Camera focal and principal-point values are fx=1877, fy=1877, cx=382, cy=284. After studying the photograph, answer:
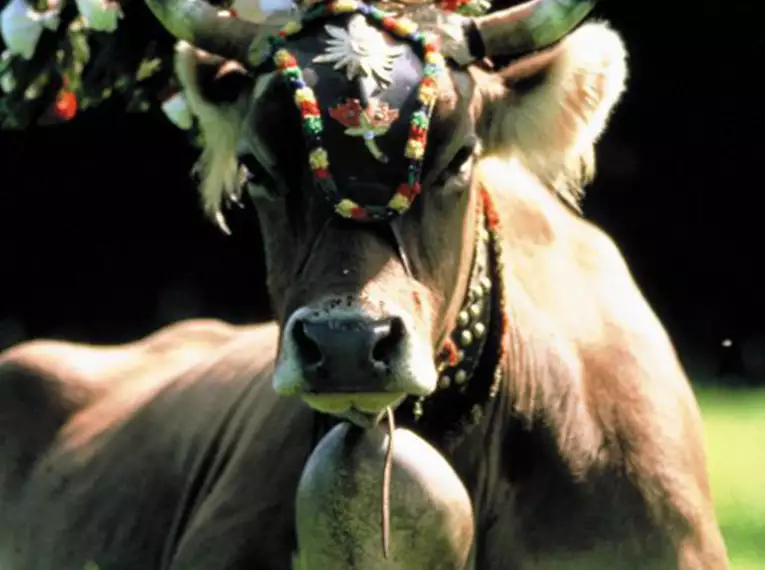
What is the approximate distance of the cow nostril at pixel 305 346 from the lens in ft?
10.9

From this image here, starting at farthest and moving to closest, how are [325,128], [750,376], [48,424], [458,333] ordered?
[750,376] → [48,424] → [458,333] → [325,128]

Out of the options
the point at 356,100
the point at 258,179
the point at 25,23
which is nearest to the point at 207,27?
the point at 258,179

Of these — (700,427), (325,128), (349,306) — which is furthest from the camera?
(700,427)

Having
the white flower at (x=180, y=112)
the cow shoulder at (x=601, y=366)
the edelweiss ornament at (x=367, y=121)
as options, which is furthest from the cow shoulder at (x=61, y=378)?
the edelweiss ornament at (x=367, y=121)

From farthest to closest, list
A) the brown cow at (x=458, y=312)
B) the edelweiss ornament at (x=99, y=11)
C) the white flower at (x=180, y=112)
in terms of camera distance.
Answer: the white flower at (x=180, y=112), the edelweiss ornament at (x=99, y=11), the brown cow at (x=458, y=312)

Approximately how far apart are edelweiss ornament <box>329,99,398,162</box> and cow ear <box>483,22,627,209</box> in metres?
0.46

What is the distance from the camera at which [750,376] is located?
12.8 m

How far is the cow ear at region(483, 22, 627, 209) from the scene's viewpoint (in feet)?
13.1

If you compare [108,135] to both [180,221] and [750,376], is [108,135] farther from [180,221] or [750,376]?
[750,376]

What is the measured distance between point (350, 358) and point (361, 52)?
672 mm

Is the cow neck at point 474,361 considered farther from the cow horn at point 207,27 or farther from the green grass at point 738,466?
the green grass at point 738,466

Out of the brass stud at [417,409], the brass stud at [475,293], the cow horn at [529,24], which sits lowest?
the brass stud at [417,409]

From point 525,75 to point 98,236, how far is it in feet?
31.7

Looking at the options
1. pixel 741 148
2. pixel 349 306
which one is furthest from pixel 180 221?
pixel 349 306
